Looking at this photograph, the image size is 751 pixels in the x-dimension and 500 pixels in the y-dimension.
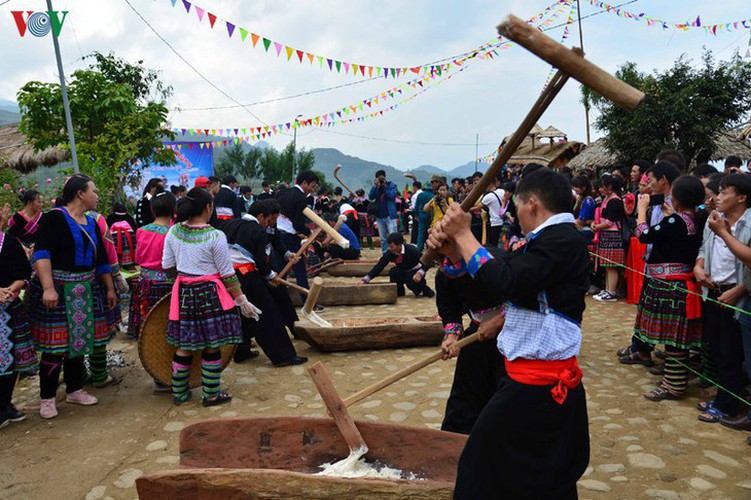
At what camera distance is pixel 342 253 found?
38.9 feet

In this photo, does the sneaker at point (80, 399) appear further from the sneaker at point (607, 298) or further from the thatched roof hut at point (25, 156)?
the thatched roof hut at point (25, 156)

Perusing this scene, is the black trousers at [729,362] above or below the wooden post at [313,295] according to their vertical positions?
below

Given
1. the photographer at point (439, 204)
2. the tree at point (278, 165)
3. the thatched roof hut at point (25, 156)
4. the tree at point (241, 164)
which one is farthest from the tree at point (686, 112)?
the tree at point (241, 164)

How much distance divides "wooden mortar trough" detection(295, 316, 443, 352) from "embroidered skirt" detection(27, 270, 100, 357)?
209 cm

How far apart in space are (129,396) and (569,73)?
15.2 ft

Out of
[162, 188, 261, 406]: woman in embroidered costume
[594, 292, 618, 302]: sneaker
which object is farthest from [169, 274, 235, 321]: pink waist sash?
[594, 292, 618, 302]: sneaker

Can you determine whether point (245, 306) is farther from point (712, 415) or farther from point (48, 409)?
point (712, 415)

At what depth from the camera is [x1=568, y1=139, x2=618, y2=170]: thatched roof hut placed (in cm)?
1856

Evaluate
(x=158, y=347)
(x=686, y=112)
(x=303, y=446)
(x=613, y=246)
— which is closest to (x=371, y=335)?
(x=158, y=347)

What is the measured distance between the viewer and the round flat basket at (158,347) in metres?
4.73

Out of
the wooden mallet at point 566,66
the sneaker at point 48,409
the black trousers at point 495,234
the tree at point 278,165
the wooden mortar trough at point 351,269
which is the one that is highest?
the tree at point 278,165

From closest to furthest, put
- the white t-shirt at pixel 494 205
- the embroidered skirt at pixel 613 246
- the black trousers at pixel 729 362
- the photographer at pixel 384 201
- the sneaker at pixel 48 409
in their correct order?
the black trousers at pixel 729 362
the sneaker at pixel 48 409
the embroidered skirt at pixel 613 246
the white t-shirt at pixel 494 205
the photographer at pixel 384 201

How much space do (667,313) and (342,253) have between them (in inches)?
317

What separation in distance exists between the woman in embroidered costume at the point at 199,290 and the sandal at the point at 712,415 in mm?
3816
